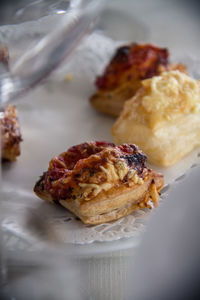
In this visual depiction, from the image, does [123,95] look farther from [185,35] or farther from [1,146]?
[185,35]

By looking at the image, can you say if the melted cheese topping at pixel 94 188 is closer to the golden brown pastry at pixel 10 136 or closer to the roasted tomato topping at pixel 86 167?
the roasted tomato topping at pixel 86 167

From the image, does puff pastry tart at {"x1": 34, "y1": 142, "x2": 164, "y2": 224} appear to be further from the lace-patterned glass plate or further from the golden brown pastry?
the golden brown pastry

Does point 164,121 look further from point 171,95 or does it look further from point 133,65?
point 133,65

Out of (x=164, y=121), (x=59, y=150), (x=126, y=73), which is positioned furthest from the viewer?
(x=126, y=73)

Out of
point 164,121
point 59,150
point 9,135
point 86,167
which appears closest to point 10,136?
point 9,135

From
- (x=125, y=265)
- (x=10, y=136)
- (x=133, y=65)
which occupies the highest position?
(x=133, y=65)

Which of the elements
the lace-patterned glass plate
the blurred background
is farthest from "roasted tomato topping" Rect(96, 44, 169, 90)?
the blurred background
